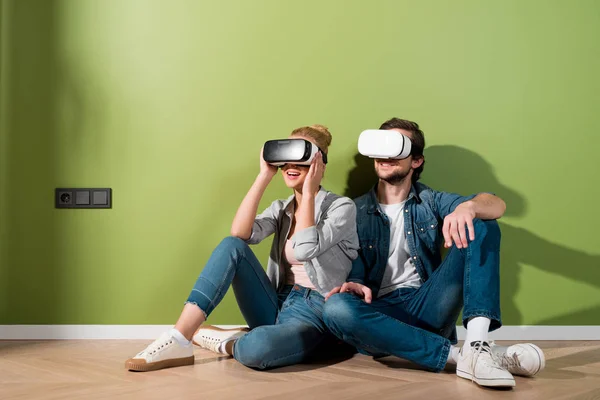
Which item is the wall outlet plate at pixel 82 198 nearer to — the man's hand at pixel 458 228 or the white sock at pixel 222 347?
the white sock at pixel 222 347

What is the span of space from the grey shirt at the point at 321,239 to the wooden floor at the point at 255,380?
1.01ft

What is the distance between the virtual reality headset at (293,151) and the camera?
7.73 feet

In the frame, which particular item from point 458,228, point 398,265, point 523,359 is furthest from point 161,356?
point 523,359

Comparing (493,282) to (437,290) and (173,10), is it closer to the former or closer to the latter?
(437,290)

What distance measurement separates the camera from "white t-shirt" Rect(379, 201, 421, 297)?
246 centimetres

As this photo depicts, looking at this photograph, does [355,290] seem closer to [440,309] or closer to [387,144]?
[440,309]

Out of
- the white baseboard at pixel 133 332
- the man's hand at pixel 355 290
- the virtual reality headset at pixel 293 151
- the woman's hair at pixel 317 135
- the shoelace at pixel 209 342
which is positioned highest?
the woman's hair at pixel 317 135

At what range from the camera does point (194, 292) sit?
7.32 feet

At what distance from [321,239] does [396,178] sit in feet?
1.40

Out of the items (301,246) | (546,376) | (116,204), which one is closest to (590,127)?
(546,376)

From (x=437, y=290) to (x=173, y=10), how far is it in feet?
5.15

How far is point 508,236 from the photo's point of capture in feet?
9.43

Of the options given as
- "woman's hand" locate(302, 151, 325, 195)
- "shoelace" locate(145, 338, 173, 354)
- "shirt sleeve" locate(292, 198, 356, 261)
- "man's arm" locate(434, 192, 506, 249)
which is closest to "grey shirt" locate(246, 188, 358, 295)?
"shirt sleeve" locate(292, 198, 356, 261)

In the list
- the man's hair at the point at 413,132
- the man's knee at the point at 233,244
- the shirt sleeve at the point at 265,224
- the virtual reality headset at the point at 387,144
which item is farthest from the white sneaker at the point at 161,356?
the man's hair at the point at 413,132
